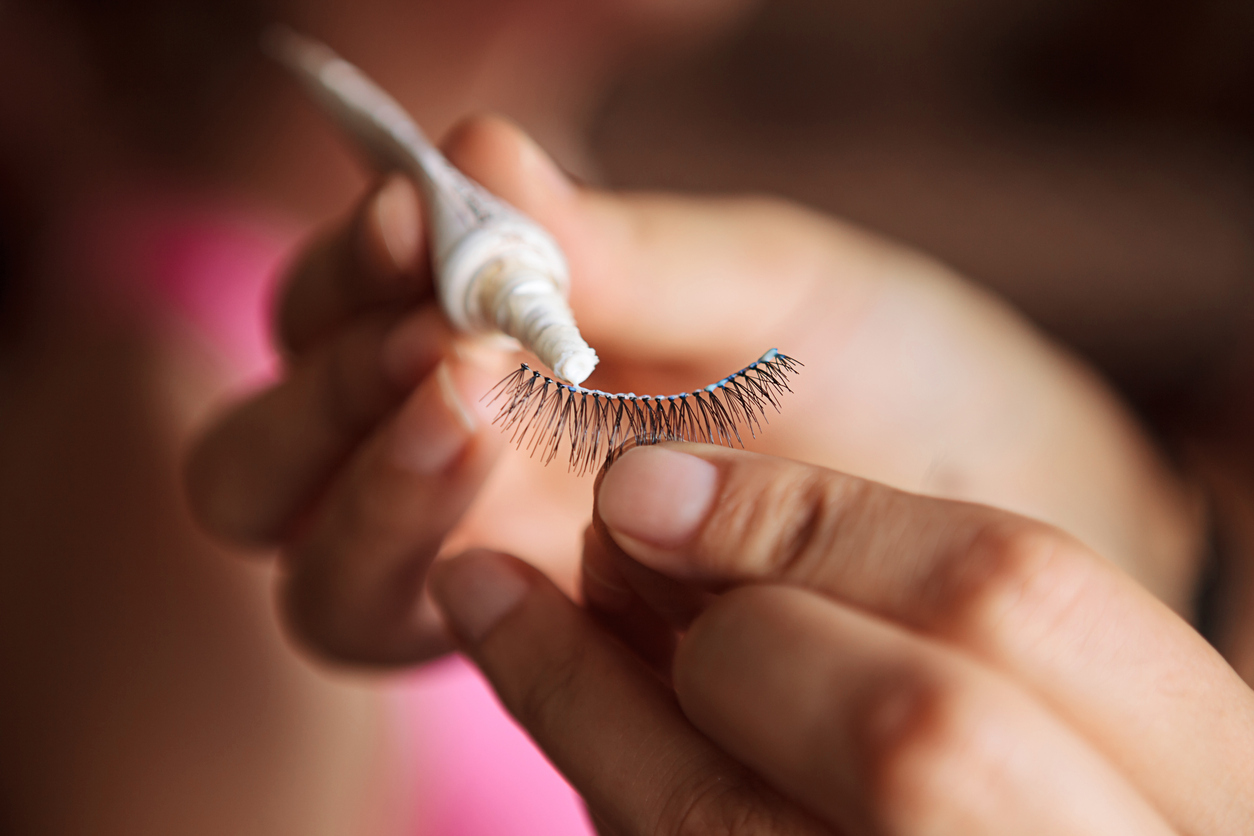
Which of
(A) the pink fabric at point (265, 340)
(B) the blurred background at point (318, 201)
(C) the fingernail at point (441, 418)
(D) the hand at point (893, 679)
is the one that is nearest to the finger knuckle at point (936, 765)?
(D) the hand at point (893, 679)

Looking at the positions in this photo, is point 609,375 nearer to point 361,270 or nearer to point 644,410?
point 644,410

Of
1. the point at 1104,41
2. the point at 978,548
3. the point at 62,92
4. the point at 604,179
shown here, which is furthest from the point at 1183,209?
the point at 62,92

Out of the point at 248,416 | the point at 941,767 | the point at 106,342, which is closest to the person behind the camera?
the point at 941,767

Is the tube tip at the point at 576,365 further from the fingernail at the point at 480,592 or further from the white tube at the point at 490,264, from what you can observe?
the fingernail at the point at 480,592

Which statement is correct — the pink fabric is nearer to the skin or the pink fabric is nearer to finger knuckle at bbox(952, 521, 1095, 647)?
the skin

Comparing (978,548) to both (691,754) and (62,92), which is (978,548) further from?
(62,92)

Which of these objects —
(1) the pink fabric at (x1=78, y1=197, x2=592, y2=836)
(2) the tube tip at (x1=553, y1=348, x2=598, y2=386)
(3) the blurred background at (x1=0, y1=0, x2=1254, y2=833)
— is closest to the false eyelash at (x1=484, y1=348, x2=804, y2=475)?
(2) the tube tip at (x1=553, y1=348, x2=598, y2=386)

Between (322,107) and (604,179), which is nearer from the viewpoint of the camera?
(322,107)
